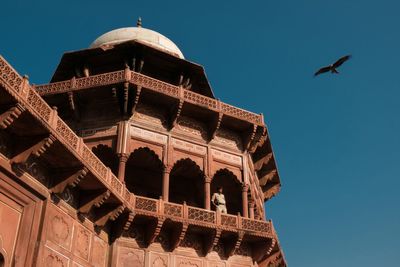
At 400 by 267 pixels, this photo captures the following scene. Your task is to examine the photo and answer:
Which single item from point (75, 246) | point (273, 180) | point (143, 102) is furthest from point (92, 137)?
point (273, 180)

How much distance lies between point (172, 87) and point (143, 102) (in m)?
1.13

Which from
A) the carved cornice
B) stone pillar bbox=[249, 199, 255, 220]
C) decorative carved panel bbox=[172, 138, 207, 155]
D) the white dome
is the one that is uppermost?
the white dome

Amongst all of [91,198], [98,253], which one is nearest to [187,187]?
[98,253]

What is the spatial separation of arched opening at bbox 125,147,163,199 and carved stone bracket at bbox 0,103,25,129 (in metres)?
7.87

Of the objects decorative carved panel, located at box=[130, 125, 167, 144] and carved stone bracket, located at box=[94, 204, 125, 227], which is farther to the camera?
decorative carved panel, located at box=[130, 125, 167, 144]

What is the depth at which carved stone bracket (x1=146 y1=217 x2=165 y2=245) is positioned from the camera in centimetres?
1412

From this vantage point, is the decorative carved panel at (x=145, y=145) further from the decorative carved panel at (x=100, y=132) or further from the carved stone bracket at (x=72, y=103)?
the carved stone bracket at (x=72, y=103)

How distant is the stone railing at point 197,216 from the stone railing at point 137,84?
3864mm

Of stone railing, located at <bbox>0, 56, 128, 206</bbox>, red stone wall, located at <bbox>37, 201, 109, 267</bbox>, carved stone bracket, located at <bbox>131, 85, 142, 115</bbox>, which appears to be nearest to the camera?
stone railing, located at <bbox>0, 56, 128, 206</bbox>

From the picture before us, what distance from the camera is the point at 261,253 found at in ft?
51.1

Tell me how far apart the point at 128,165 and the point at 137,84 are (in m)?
3.34

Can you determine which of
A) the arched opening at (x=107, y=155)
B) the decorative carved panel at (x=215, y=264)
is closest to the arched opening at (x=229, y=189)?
the decorative carved panel at (x=215, y=264)

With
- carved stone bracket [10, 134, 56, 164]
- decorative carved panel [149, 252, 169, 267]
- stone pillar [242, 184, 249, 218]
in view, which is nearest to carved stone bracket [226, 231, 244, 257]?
stone pillar [242, 184, 249, 218]

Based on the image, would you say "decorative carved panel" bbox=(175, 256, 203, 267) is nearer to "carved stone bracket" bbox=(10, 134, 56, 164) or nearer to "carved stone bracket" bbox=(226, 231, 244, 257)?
"carved stone bracket" bbox=(226, 231, 244, 257)
